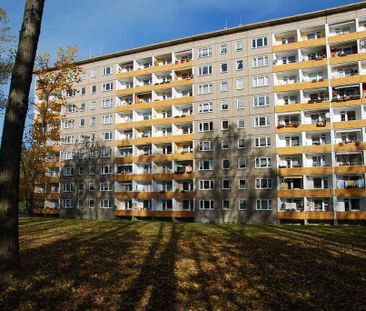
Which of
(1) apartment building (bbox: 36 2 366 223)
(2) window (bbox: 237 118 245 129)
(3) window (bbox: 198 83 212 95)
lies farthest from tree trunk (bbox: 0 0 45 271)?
(3) window (bbox: 198 83 212 95)

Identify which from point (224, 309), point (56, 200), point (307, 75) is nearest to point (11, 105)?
point (224, 309)

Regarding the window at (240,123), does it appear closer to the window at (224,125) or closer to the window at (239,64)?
the window at (224,125)

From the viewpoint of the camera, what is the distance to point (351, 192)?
41.2 metres

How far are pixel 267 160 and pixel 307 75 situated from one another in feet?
42.6

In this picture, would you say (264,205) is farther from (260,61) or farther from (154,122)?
(154,122)

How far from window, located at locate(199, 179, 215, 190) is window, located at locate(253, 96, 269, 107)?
12351 mm

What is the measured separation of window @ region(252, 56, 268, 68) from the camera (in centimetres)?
4866

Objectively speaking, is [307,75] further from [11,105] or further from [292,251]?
[11,105]

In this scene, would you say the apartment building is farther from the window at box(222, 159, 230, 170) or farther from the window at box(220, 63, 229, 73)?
the window at box(220, 63, 229, 73)

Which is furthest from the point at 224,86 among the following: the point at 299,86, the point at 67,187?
the point at 67,187

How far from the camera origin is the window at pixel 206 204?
48.8 m

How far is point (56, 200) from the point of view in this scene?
62.9 m

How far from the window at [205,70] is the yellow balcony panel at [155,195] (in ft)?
58.4

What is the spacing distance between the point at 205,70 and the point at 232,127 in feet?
33.0
